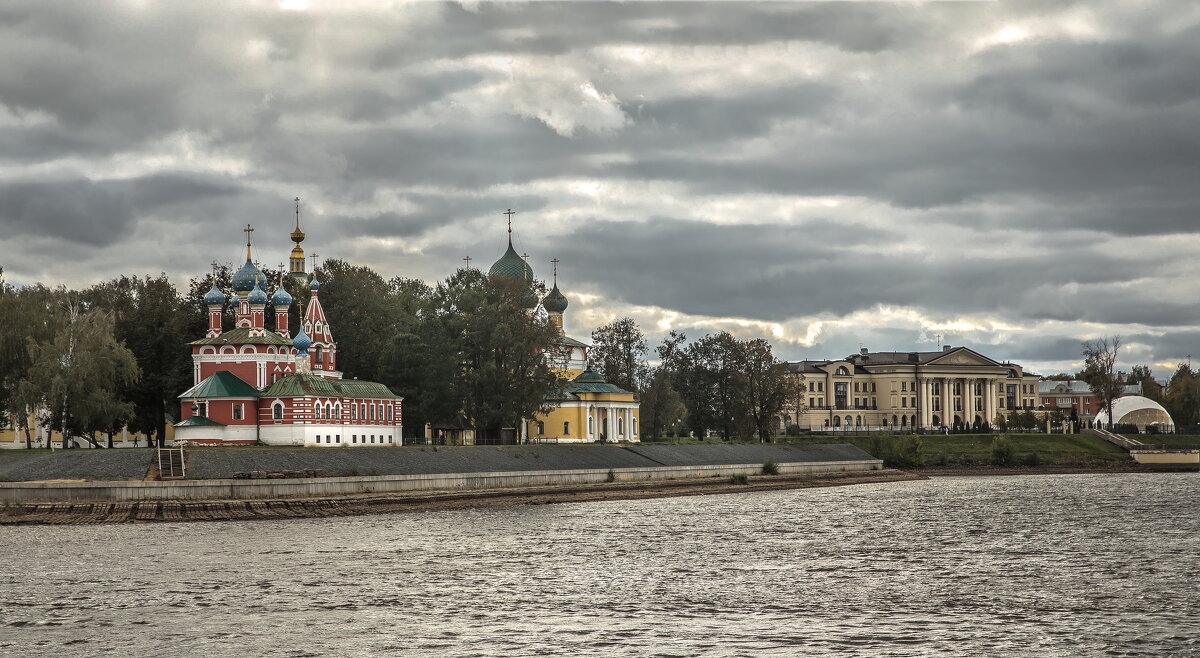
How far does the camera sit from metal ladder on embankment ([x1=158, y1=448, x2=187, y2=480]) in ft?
195

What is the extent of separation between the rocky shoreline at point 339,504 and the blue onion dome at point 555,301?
96.5ft

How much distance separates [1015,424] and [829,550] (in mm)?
93577

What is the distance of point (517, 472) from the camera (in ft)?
236

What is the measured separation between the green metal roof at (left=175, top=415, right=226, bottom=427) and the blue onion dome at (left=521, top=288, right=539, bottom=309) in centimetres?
2317

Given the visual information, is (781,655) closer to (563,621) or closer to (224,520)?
(563,621)

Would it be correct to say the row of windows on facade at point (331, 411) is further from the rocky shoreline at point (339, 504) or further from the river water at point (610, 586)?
the river water at point (610, 586)

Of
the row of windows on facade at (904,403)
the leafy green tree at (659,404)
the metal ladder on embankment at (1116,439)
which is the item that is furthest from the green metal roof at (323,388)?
the row of windows on facade at (904,403)

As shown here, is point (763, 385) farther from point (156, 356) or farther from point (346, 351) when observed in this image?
point (156, 356)

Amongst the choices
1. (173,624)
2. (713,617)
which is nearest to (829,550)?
(713,617)

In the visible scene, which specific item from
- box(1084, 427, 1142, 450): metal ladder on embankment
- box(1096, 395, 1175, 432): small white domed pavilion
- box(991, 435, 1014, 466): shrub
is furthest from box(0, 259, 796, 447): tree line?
box(1096, 395, 1175, 432): small white domed pavilion

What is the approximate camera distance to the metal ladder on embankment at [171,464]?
59375mm

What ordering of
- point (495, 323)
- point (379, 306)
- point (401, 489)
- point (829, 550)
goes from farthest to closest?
point (379, 306), point (495, 323), point (401, 489), point (829, 550)

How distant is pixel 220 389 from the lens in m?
75.6

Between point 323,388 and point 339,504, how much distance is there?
2063 centimetres
